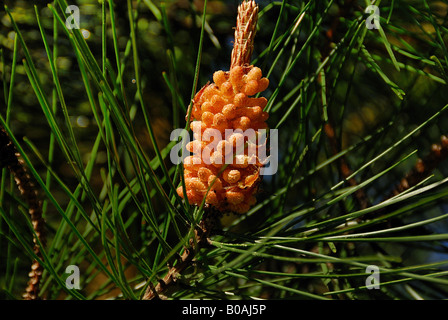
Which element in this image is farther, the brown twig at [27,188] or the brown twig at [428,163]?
the brown twig at [428,163]

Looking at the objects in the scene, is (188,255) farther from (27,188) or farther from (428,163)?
(428,163)

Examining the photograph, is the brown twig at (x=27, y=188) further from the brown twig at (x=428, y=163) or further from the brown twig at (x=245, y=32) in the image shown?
the brown twig at (x=428, y=163)

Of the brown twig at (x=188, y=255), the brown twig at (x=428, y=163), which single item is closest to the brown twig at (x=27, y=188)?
the brown twig at (x=188, y=255)

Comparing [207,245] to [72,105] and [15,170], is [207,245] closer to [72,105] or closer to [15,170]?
[15,170]

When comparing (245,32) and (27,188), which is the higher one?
(245,32)

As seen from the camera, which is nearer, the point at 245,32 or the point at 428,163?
the point at 245,32

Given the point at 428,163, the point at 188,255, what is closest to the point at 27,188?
the point at 188,255
